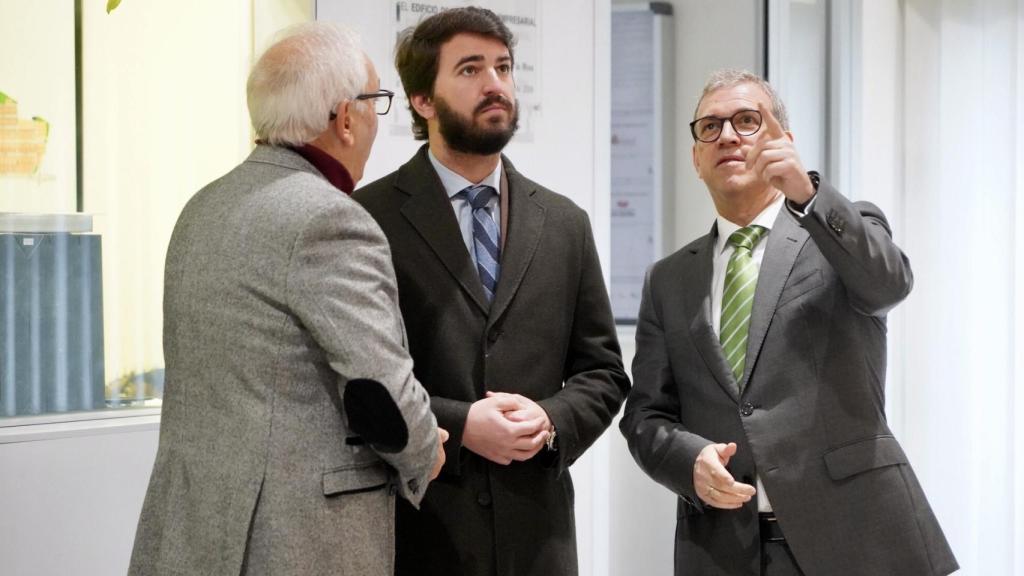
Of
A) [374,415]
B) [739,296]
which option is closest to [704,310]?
[739,296]

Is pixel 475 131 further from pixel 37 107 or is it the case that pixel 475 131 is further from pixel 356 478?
pixel 37 107

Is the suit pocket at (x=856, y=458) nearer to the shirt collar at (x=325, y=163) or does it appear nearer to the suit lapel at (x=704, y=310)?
the suit lapel at (x=704, y=310)

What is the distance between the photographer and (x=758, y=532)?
219 cm

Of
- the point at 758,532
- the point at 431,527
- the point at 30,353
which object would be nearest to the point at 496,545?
the point at 431,527

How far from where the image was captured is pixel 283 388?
1.77m

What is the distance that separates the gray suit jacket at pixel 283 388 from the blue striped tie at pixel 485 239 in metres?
0.52

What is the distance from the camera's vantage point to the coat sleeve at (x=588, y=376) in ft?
7.54

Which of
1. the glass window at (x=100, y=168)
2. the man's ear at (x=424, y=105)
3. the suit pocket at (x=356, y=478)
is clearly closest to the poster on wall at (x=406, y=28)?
the glass window at (x=100, y=168)

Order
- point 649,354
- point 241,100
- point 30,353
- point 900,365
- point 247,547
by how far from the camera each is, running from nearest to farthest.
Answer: point 247,547 → point 649,354 → point 30,353 → point 241,100 → point 900,365

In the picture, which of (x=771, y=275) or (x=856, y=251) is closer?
(x=856, y=251)

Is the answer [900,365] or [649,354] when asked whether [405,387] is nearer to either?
[649,354]

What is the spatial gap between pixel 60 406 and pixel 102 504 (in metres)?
0.26

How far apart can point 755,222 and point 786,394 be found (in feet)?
1.35

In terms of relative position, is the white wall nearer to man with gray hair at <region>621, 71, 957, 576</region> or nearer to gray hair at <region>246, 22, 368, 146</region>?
gray hair at <region>246, 22, 368, 146</region>
